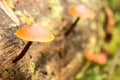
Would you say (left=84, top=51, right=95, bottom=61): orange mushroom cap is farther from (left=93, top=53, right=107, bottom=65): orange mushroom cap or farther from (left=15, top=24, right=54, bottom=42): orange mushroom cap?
(left=15, top=24, right=54, bottom=42): orange mushroom cap

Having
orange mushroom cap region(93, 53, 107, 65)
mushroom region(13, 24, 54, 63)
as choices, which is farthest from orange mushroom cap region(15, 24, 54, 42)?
orange mushroom cap region(93, 53, 107, 65)

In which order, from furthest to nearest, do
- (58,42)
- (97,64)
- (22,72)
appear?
(97,64)
(58,42)
(22,72)

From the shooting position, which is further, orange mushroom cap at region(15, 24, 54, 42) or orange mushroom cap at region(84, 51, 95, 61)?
orange mushroom cap at region(84, 51, 95, 61)

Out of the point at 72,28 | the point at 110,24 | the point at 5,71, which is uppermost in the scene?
the point at 110,24

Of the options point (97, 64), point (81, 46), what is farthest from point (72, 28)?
point (97, 64)

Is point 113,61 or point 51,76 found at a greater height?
point 113,61

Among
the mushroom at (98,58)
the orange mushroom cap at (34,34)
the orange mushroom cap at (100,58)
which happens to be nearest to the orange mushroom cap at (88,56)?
the mushroom at (98,58)

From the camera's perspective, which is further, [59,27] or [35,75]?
[59,27]

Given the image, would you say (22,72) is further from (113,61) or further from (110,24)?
(110,24)

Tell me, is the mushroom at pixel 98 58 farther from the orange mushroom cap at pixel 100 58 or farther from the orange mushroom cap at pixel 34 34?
the orange mushroom cap at pixel 34 34
